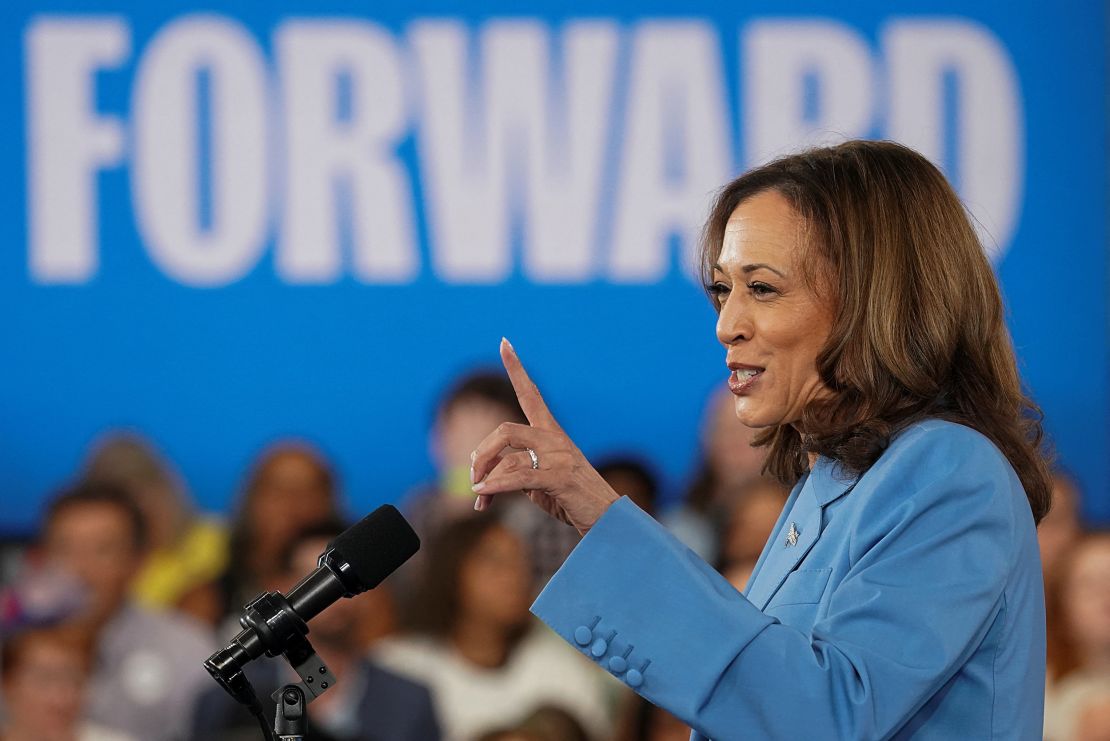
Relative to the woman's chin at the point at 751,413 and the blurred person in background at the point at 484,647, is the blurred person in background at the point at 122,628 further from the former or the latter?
the woman's chin at the point at 751,413

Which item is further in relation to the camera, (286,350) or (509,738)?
(286,350)

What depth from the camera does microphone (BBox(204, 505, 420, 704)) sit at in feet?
4.70

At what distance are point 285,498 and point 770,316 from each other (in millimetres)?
3496

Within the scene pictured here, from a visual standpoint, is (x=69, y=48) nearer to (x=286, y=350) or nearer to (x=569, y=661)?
(x=286, y=350)

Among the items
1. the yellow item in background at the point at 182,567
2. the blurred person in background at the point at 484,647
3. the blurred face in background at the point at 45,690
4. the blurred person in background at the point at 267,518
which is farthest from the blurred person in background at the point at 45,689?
the blurred person in background at the point at 484,647

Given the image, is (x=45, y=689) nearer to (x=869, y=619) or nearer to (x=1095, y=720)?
(x=1095, y=720)

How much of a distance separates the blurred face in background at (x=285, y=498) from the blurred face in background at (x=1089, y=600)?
244 centimetres

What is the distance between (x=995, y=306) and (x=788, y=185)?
27 cm

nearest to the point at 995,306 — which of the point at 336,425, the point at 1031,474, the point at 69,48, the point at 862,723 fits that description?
the point at 1031,474

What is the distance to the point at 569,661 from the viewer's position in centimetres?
447

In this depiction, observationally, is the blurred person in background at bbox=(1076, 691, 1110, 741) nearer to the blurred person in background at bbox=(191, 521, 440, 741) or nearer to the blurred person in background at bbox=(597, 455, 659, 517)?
the blurred person in background at bbox=(597, 455, 659, 517)

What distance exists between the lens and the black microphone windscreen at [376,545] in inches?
58.9

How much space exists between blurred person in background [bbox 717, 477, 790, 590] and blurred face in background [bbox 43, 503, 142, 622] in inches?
76.9

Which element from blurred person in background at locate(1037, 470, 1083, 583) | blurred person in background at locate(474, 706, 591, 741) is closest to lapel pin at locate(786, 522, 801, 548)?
blurred person in background at locate(474, 706, 591, 741)
